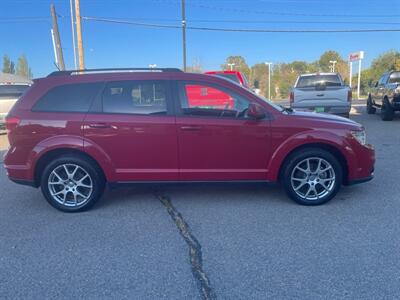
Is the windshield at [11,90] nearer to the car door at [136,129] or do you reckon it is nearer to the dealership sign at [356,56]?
the car door at [136,129]

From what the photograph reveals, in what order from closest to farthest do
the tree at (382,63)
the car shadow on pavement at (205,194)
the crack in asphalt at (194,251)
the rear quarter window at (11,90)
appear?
→ 1. the crack in asphalt at (194,251)
2. the car shadow on pavement at (205,194)
3. the rear quarter window at (11,90)
4. the tree at (382,63)

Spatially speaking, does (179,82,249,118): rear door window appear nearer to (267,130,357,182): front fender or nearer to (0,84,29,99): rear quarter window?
(267,130,357,182): front fender

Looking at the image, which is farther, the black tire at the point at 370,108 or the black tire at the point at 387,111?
the black tire at the point at 370,108

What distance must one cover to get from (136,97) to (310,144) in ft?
7.66

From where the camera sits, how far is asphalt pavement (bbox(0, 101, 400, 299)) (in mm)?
3020

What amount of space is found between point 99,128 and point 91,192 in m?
0.85

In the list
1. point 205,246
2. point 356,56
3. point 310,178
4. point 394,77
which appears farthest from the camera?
point 356,56

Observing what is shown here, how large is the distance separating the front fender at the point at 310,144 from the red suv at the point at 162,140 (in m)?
0.01

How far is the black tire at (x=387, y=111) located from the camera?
44.0 ft

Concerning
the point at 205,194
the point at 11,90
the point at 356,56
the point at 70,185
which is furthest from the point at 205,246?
the point at 356,56

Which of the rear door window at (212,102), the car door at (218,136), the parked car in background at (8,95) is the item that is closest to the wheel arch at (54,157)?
the car door at (218,136)

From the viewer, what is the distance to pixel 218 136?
4719mm

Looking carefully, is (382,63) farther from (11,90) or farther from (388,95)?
(11,90)

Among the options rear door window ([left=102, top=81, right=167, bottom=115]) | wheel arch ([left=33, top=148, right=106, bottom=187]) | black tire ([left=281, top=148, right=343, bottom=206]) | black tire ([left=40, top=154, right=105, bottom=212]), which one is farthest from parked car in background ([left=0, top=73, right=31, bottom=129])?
black tire ([left=281, top=148, right=343, bottom=206])
